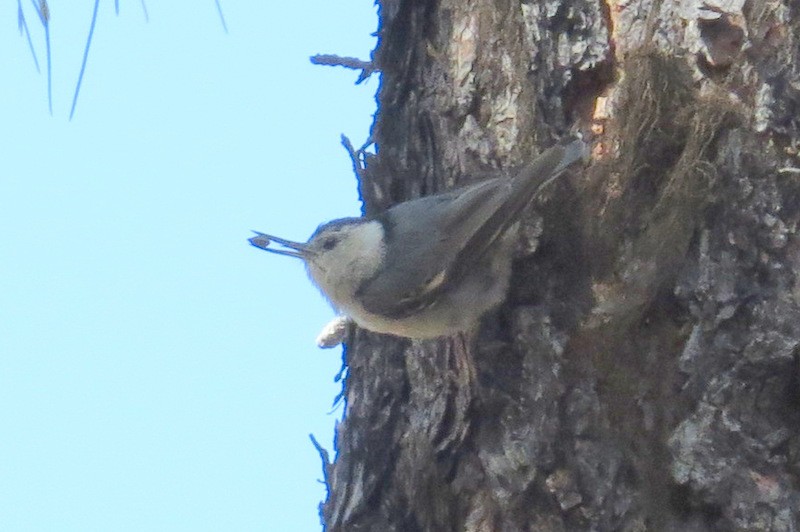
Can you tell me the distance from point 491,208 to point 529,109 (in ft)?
0.72

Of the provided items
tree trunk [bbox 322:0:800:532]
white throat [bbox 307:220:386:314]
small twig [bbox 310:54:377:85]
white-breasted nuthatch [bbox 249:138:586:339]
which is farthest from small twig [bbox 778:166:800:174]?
small twig [bbox 310:54:377:85]

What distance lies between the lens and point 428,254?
283cm

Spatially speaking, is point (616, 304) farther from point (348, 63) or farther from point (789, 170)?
point (348, 63)

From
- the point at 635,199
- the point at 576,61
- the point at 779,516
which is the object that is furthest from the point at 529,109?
the point at 779,516

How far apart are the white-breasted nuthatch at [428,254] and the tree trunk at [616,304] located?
6cm

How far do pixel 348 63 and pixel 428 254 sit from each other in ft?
2.12

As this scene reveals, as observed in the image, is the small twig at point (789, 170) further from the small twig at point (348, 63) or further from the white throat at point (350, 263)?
the small twig at point (348, 63)

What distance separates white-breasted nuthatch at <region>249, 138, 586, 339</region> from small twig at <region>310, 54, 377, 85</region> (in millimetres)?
388

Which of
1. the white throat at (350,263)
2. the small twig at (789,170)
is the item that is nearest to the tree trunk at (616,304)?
the small twig at (789,170)

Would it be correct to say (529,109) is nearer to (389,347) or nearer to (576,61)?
(576,61)

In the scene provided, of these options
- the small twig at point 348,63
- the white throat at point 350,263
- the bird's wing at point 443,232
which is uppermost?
the small twig at point 348,63

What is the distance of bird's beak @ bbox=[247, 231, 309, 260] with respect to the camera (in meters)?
2.96

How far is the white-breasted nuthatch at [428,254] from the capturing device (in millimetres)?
2498

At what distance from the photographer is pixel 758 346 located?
213 centimetres
